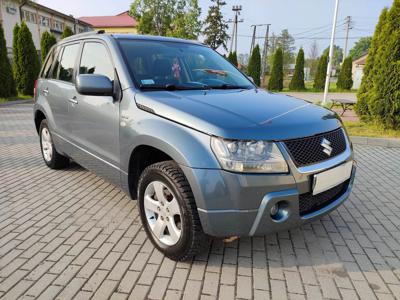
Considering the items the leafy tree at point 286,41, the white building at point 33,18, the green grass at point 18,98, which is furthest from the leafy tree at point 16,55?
the leafy tree at point 286,41

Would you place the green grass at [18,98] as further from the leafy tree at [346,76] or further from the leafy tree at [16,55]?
the leafy tree at [346,76]

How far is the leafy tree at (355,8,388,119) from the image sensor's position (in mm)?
8133

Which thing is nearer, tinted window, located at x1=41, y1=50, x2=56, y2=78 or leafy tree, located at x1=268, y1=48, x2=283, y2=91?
tinted window, located at x1=41, y1=50, x2=56, y2=78

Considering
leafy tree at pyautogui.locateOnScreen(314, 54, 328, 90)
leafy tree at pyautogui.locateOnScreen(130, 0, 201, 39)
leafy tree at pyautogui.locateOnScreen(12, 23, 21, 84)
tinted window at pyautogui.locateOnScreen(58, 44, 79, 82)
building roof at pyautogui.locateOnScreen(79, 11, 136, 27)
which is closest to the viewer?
tinted window at pyautogui.locateOnScreen(58, 44, 79, 82)

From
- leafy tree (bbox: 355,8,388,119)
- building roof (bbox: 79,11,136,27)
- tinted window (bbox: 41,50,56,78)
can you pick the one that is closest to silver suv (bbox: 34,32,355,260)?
tinted window (bbox: 41,50,56,78)

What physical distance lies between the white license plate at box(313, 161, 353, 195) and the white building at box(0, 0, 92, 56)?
32419 millimetres

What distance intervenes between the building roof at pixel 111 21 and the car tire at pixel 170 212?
56.8 metres

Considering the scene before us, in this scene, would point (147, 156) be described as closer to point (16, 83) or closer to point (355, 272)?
point (355, 272)

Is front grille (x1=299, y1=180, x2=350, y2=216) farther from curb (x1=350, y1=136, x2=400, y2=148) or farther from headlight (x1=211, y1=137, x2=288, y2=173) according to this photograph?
curb (x1=350, y1=136, x2=400, y2=148)

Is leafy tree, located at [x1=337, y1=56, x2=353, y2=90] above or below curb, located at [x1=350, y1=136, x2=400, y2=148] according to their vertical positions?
above

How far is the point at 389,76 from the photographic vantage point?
7.41m

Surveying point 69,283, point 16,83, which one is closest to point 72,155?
point 69,283

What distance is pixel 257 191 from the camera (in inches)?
84.9

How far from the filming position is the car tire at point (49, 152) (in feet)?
15.8
